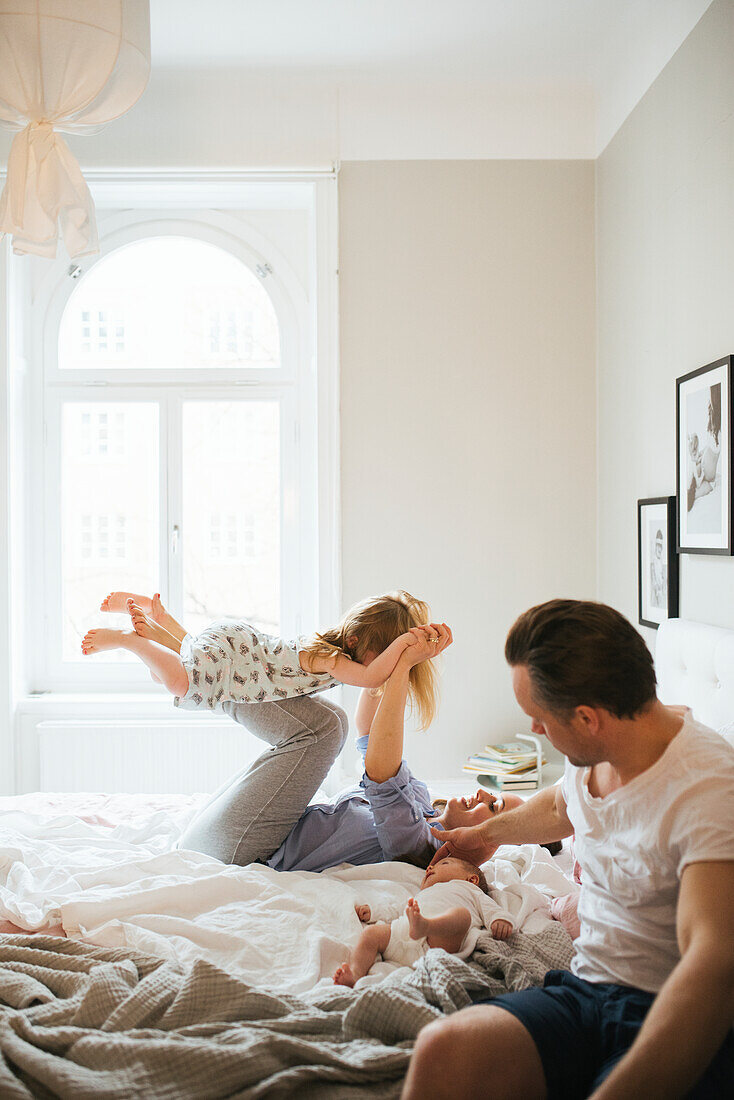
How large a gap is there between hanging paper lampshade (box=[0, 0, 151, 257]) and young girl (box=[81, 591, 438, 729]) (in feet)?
3.30

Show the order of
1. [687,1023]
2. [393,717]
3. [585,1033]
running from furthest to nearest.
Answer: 1. [393,717]
2. [585,1033]
3. [687,1023]

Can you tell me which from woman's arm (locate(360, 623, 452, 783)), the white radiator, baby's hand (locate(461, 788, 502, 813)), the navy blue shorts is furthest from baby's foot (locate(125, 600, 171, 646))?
the navy blue shorts

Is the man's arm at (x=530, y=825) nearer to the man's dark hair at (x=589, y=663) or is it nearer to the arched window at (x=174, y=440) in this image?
the man's dark hair at (x=589, y=663)

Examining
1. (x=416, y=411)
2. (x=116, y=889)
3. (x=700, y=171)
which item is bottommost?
(x=116, y=889)

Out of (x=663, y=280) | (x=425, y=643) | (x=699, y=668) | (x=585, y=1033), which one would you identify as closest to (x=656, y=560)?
(x=699, y=668)

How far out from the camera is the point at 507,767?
121 inches

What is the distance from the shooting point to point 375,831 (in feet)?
6.64

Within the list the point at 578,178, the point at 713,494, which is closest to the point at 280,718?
the point at 713,494

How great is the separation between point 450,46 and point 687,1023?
10.2 feet

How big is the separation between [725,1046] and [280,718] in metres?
1.25

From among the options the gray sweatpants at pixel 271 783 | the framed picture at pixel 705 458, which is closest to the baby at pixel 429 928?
the gray sweatpants at pixel 271 783

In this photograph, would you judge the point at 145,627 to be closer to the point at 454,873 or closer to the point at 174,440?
the point at 454,873

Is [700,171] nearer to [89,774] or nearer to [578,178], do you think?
[578,178]

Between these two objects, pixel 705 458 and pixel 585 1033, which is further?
pixel 705 458
